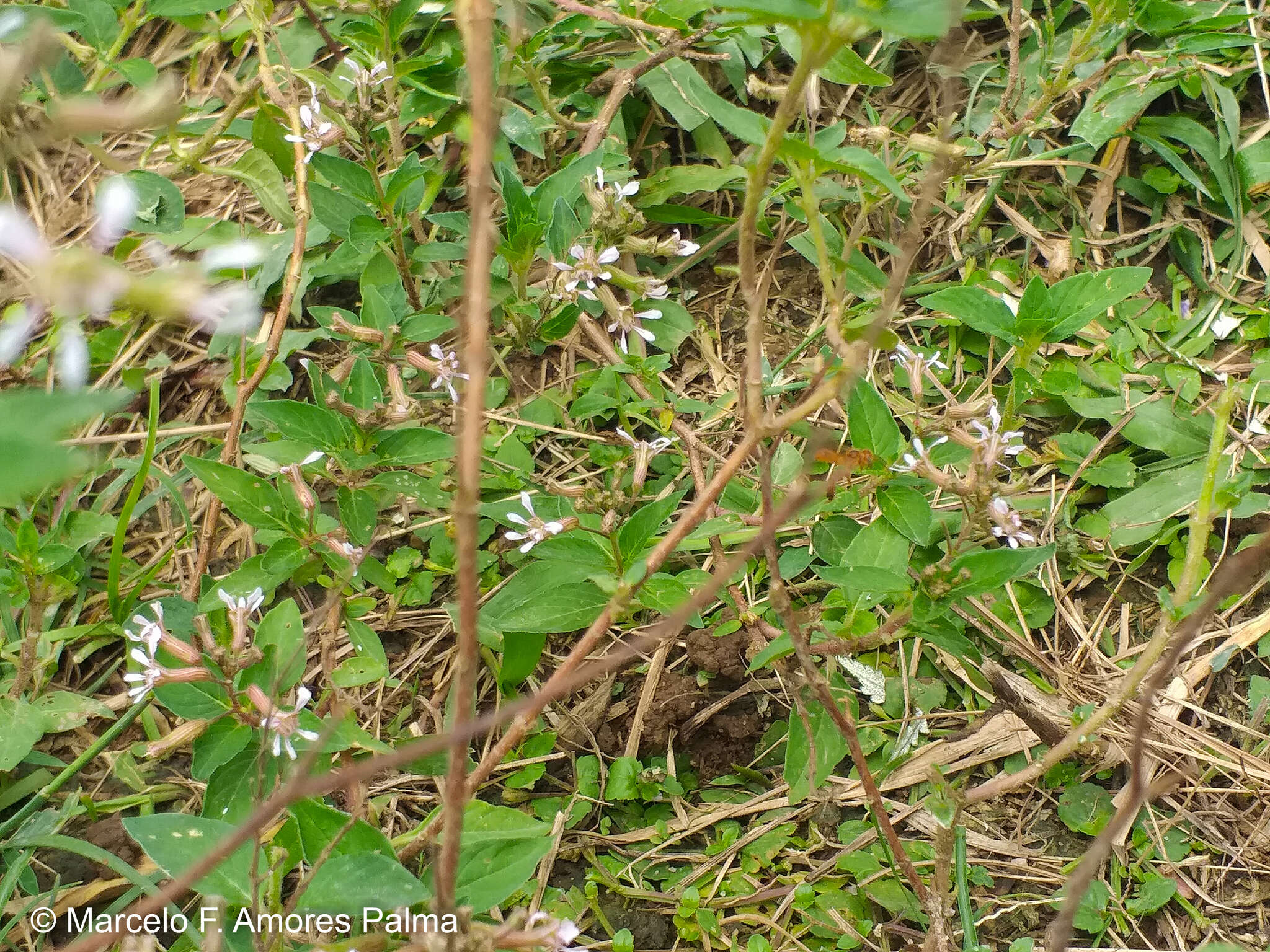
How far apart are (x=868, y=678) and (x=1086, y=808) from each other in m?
0.45

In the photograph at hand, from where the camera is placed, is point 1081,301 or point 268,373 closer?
point 1081,301

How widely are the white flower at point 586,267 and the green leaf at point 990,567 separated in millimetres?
914

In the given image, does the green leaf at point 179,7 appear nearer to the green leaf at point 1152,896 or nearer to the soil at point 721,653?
the soil at point 721,653

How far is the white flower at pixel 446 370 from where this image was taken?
1871 mm

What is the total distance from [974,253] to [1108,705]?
1.21m

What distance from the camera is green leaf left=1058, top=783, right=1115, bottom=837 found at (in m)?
1.73

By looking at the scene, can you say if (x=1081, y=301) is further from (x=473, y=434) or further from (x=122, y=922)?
(x=122, y=922)

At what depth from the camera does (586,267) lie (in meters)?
1.93

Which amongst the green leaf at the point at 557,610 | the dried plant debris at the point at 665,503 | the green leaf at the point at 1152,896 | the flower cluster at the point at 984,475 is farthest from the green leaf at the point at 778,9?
the green leaf at the point at 1152,896

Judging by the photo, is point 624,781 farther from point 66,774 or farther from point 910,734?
point 66,774

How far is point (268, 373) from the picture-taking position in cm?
218

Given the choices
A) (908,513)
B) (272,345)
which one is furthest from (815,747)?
(272,345)

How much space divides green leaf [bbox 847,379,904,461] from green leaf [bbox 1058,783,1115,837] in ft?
2.45

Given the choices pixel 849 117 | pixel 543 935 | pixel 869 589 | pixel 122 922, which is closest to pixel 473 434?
pixel 543 935
